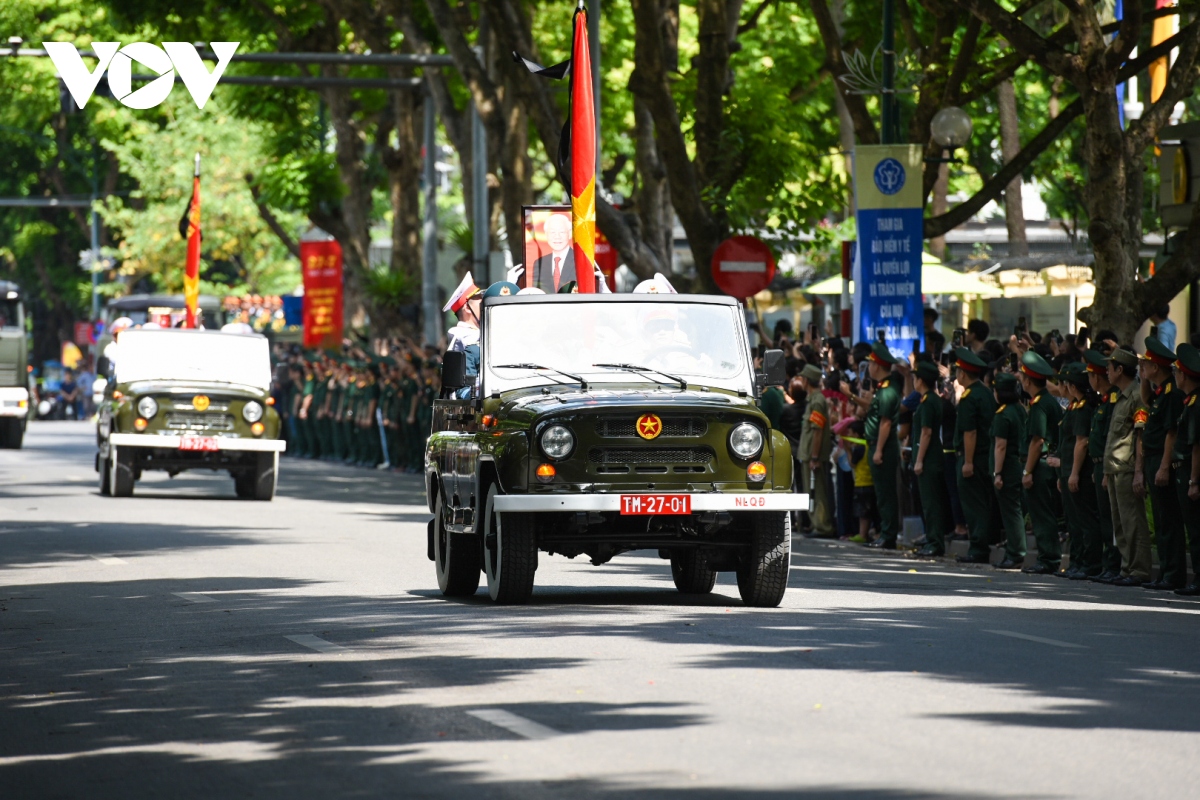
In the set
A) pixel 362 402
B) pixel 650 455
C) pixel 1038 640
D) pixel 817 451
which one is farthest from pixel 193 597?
pixel 362 402

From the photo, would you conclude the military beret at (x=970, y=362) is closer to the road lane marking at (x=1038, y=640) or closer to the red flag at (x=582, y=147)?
the red flag at (x=582, y=147)

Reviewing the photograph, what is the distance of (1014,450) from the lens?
60.3 ft

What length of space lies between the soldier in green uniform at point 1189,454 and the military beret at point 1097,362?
2.79ft

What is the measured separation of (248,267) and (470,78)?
4468 centimetres

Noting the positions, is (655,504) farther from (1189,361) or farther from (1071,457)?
(1071,457)

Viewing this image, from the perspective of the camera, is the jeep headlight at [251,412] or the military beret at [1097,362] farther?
the jeep headlight at [251,412]

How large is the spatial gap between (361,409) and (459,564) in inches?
994

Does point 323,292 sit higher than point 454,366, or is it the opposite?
point 323,292

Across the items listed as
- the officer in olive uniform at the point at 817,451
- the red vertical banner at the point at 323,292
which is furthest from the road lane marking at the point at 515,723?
the red vertical banner at the point at 323,292

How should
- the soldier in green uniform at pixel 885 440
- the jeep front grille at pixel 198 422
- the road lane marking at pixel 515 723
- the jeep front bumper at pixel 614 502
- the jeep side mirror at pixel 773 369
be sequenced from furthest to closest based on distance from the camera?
the jeep front grille at pixel 198 422, the soldier in green uniform at pixel 885 440, the jeep side mirror at pixel 773 369, the jeep front bumper at pixel 614 502, the road lane marking at pixel 515 723

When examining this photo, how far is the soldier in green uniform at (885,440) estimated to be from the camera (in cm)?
2041

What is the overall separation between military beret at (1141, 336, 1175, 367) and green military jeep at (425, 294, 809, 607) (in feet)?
11.7

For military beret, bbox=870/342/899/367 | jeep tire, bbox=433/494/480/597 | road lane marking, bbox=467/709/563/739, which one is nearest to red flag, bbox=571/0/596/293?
military beret, bbox=870/342/899/367

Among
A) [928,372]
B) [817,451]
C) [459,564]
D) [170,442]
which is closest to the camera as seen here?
[459,564]
